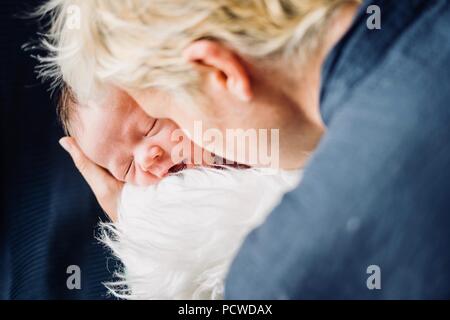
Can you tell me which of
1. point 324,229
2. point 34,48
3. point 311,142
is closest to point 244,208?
point 311,142

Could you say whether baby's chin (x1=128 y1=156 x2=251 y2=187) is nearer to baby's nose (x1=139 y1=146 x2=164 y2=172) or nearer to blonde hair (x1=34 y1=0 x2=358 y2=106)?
baby's nose (x1=139 y1=146 x2=164 y2=172)

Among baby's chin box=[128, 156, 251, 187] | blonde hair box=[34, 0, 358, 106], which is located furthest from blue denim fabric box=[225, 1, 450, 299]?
baby's chin box=[128, 156, 251, 187]

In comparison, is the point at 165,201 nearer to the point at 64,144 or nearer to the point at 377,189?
the point at 64,144

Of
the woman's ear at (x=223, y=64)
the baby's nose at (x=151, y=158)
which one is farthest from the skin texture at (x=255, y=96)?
the baby's nose at (x=151, y=158)

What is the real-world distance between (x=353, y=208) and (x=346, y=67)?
0.45 feet

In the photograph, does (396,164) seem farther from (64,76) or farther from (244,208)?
(64,76)

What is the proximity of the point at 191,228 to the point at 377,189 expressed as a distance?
292 millimetres

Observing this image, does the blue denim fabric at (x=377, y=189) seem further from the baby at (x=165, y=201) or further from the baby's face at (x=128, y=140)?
the baby's face at (x=128, y=140)

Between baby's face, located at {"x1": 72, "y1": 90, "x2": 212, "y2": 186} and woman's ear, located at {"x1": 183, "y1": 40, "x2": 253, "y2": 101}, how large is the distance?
0.58 feet

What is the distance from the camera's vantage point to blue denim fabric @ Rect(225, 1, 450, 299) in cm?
54

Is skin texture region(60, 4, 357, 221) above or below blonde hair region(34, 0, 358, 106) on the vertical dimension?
below

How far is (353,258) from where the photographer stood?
0.56 meters

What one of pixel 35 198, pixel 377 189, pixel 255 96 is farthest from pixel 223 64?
pixel 35 198

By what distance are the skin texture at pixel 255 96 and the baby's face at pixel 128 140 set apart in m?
0.07
